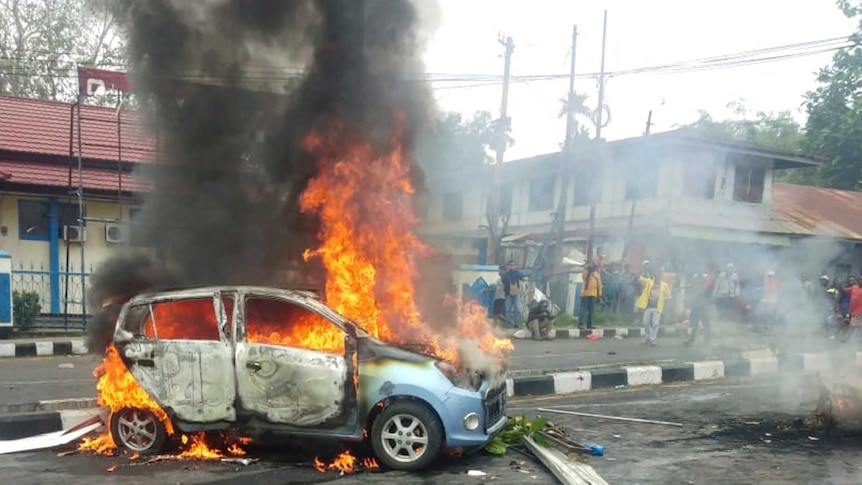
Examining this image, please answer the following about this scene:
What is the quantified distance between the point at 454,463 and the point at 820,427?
435 centimetres

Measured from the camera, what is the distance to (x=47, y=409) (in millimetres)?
7578

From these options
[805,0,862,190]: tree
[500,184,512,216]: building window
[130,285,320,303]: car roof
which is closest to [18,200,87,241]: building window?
[130,285,320,303]: car roof

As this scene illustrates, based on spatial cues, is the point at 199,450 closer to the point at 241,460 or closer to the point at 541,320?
the point at 241,460

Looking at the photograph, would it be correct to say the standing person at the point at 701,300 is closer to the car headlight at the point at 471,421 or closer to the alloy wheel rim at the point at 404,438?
the car headlight at the point at 471,421

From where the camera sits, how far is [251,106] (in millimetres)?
8773

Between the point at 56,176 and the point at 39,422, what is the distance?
462 inches

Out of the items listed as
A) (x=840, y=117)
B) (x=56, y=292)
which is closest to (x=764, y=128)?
(x=840, y=117)

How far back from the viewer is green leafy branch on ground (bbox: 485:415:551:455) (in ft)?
20.4

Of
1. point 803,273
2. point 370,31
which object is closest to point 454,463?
point 370,31

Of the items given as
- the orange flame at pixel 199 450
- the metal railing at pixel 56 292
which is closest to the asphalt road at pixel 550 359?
the orange flame at pixel 199 450

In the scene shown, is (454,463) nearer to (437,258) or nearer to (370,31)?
(437,258)

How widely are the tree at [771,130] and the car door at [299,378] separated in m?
36.9

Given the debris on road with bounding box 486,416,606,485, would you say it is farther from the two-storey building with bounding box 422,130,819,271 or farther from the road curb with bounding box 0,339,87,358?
the two-storey building with bounding box 422,130,819,271

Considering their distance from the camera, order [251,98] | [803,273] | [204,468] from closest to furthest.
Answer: [204,468]
[251,98]
[803,273]
